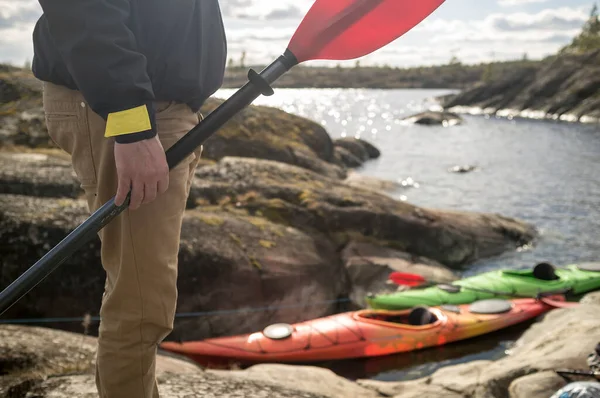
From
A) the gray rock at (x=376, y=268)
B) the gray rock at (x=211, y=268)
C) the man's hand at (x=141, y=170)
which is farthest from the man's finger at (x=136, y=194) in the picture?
the gray rock at (x=376, y=268)

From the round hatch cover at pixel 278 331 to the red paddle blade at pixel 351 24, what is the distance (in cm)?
510

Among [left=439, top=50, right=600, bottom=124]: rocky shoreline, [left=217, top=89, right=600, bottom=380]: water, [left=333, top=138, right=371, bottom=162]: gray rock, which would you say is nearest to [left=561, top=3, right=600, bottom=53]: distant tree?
[left=439, top=50, right=600, bottom=124]: rocky shoreline

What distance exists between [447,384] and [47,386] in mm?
3080

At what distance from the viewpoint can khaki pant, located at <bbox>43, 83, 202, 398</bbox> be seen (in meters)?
2.01

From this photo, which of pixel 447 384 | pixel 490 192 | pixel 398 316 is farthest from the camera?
pixel 490 192

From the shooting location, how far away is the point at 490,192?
20.3 m

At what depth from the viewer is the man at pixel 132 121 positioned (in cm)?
171

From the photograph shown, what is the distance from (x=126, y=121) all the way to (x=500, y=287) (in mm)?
8581

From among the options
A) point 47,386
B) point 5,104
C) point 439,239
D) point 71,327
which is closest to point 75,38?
point 47,386

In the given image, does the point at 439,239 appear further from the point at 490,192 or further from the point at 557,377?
the point at 490,192

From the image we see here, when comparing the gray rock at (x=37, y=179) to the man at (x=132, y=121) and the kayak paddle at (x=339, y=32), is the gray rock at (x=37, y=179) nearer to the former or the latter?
the man at (x=132, y=121)

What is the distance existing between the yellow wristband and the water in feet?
20.4

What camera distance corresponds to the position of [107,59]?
1.69m

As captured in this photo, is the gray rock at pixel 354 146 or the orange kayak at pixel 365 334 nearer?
the orange kayak at pixel 365 334
